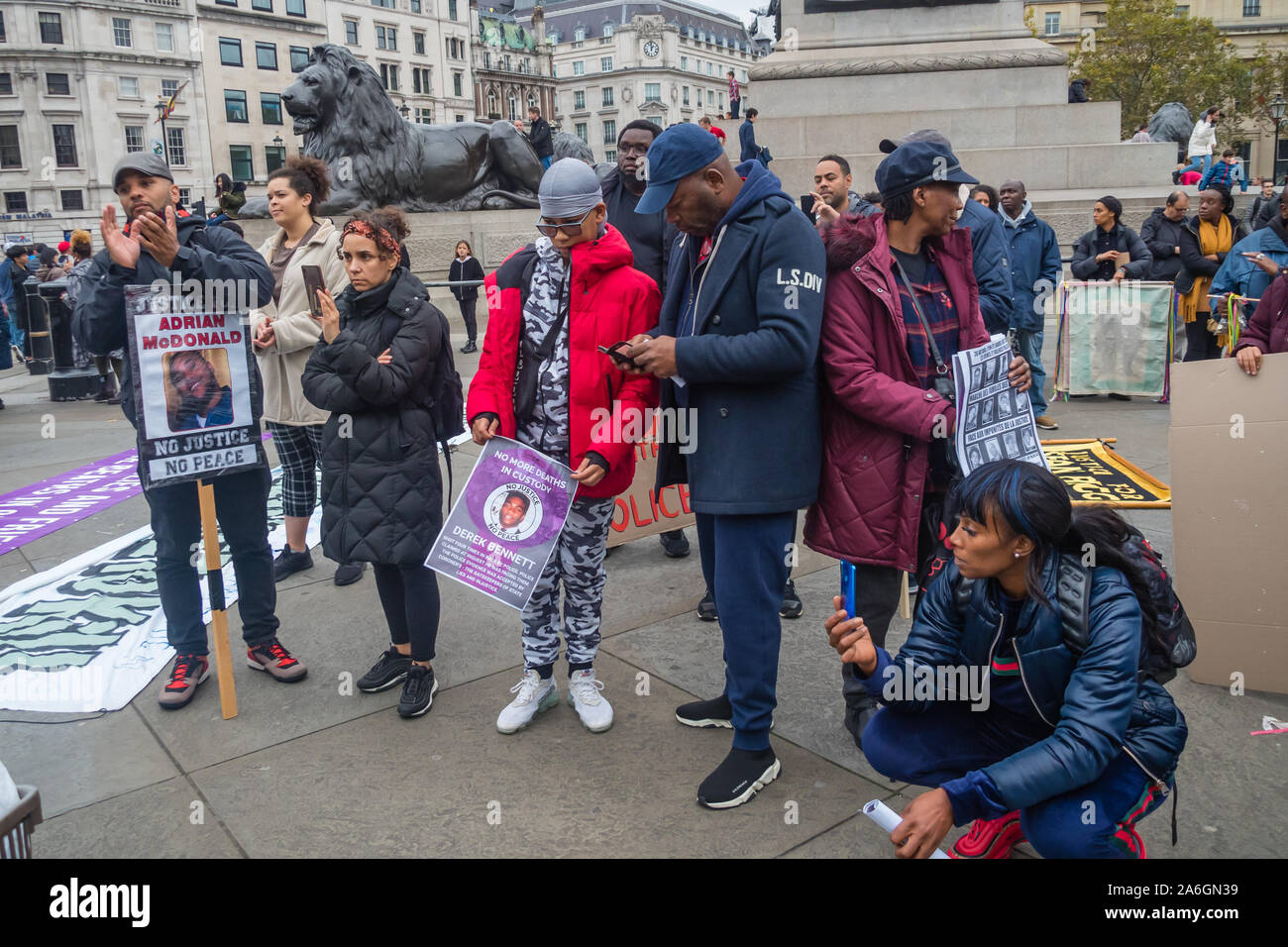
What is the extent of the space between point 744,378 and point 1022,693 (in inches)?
46.5

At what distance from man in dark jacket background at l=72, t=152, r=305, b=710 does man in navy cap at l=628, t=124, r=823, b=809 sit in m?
1.96

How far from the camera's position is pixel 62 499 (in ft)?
24.7

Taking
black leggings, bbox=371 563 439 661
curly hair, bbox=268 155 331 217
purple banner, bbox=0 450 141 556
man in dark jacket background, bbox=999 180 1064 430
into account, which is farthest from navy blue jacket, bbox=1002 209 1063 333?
purple banner, bbox=0 450 141 556

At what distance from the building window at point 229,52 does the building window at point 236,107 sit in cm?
190

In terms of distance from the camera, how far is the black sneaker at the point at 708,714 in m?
3.81

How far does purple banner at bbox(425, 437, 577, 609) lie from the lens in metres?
3.65

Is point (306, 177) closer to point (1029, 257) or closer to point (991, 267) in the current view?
point (991, 267)

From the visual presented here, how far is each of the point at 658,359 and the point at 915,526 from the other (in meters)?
1.01

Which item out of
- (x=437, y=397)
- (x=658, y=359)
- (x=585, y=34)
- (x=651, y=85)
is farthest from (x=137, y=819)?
(x=585, y=34)

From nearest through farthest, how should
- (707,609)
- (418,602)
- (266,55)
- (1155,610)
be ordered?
(1155,610) → (418,602) → (707,609) → (266,55)

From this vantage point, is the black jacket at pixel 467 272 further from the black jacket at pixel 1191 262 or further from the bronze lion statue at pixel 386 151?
the black jacket at pixel 1191 262

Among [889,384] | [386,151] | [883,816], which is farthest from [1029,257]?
[386,151]

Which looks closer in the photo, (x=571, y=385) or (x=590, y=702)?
(x=571, y=385)

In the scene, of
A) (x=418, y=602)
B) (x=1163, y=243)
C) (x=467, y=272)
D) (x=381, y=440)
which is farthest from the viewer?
(x=467, y=272)
